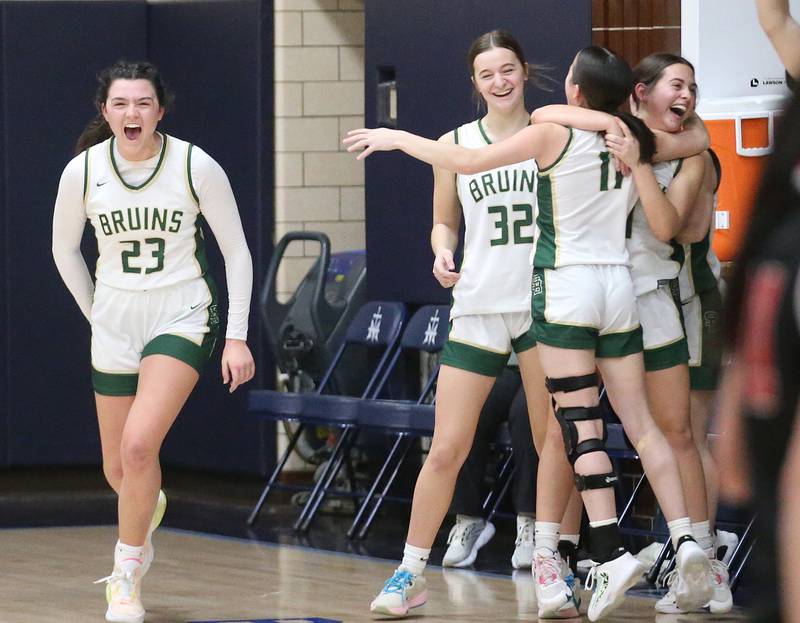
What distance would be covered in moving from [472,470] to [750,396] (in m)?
4.80

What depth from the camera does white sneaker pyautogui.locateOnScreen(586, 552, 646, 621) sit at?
3969mm

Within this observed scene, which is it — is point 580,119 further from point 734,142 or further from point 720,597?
point 720,597

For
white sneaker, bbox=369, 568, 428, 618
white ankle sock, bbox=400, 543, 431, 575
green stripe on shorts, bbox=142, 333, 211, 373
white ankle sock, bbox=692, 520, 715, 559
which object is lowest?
white sneaker, bbox=369, 568, 428, 618

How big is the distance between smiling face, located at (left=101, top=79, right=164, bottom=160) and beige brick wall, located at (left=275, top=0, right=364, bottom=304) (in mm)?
3196

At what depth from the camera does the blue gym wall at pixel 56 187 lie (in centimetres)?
820

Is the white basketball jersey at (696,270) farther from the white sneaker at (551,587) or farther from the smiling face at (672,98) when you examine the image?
the white sneaker at (551,587)

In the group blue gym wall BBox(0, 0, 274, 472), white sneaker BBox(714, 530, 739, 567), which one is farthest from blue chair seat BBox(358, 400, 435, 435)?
blue gym wall BBox(0, 0, 274, 472)

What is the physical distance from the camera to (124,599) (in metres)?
4.26

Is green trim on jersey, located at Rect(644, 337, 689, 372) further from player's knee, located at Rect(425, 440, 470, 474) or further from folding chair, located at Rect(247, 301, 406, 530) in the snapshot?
folding chair, located at Rect(247, 301, 406, 530)

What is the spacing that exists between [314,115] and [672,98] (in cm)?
343

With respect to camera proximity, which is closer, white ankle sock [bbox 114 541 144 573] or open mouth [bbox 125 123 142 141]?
white ankle sock [bbox 114 541 144 573]

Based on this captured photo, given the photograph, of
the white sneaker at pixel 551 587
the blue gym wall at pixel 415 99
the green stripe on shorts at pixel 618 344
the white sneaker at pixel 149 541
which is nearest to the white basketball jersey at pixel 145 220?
the white sneaker at pixel 149 541

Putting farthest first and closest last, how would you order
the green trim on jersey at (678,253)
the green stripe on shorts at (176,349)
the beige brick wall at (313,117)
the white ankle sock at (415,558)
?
the beige brick wall at (313,117) → the green trim on jersey at (678,253) → the white ankle sock at (415,558) → the green stripe on shorts at (176,349)

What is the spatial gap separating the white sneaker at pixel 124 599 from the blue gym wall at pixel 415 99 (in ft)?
8.55
